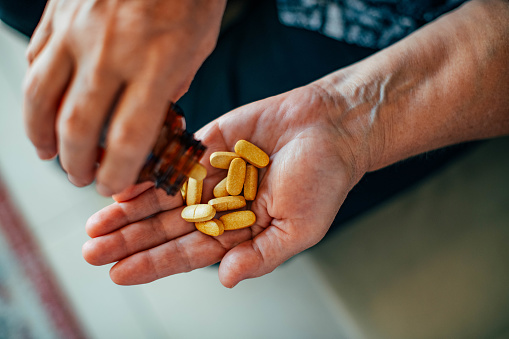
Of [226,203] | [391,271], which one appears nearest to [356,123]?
[226,203]

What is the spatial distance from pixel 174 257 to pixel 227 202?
0.20 m

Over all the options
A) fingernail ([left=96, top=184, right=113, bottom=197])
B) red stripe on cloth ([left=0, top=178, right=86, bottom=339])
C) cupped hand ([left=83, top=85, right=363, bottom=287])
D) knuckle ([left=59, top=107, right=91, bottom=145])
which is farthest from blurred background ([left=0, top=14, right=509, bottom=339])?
knuckle ([left=59, top=107, right=91, bottom=145])

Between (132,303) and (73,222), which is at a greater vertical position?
(73,222)

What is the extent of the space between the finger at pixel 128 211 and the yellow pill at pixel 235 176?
144mm

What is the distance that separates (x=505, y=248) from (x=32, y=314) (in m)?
1.86

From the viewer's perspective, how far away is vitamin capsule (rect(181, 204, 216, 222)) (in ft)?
3.07

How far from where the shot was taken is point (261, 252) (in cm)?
95

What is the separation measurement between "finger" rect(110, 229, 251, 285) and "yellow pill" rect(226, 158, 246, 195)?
0.37 feet

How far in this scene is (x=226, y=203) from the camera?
100 centimetres

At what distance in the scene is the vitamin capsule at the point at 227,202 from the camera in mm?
996

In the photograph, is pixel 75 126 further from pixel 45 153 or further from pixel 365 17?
pixel 365 17

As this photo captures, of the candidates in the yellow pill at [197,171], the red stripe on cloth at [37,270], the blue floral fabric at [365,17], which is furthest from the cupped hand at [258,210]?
the red stripe on cloth at [37,270]

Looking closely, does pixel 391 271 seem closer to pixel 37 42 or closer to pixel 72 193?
pixel 37 42

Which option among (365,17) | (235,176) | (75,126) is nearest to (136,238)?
(235,176)
